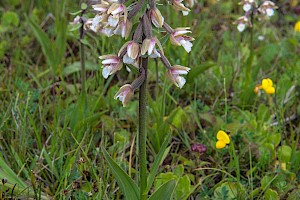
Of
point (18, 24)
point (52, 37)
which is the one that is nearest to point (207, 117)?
point (52, 37)

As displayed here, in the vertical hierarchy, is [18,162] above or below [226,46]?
below

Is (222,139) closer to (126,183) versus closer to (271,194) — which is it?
(271,194)

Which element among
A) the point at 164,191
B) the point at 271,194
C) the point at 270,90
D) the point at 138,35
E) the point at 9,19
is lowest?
the point at 271,194

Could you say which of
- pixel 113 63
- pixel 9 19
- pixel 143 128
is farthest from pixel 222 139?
pixel 9 19

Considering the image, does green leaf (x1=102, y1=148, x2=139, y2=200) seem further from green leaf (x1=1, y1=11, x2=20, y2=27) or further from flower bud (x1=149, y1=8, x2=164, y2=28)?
green leaf (x1=1, y1=11, x2=20, y2=27)

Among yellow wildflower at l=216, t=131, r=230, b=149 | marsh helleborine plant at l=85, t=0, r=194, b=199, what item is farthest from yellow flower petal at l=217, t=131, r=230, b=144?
marsh helleborine plant at l=85, t=0, r=194, b=199

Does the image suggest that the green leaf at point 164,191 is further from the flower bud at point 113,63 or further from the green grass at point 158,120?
the flower bud at point 113,63

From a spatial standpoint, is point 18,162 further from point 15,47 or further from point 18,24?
point 18,24

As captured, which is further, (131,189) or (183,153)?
(183,153)
